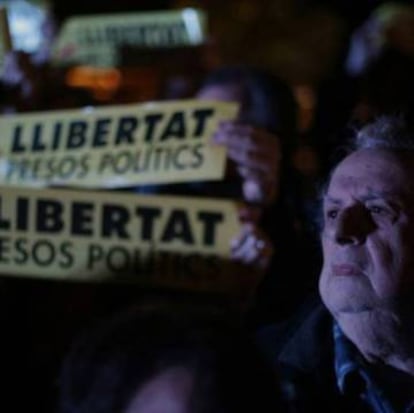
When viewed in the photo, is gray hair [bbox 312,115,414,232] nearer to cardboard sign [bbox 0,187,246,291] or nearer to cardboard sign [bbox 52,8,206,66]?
cardboard sign [bbox 0,187,246,291]

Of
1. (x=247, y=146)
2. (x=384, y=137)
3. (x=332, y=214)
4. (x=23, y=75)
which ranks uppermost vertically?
(x=384, y=137)

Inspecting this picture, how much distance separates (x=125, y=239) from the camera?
8.42 feet

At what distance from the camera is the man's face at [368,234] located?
194cm

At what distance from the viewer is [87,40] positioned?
4.20 meters

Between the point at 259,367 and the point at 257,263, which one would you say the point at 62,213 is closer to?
the point at 257,263

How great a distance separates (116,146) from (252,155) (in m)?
0.40

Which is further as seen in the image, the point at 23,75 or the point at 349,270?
the point at 23,75

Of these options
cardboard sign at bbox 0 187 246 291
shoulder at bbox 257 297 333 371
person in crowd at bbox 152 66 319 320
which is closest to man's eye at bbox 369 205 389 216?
shoulder at bbox 257 297 333 371

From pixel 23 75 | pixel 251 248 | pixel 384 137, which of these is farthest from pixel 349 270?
pixel 23 75

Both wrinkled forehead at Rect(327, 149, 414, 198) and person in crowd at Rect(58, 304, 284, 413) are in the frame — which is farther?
wrinkled forehead at Rect(327, 149, 414, 198)

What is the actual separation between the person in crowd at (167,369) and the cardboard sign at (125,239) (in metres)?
1.06

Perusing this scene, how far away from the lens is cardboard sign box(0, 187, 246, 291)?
2.54m

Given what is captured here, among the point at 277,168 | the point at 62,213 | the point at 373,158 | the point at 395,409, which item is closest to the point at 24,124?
the point at 62,213

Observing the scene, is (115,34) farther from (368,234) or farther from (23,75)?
(368,234)
